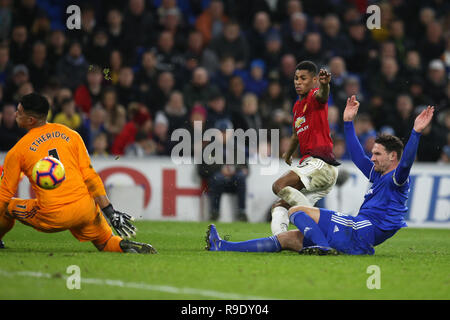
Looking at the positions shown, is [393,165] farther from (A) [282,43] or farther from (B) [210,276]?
(A) [282,43]

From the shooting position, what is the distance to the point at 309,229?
6.69 meters

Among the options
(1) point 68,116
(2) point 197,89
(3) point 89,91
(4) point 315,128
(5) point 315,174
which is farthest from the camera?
(2) point 197,89

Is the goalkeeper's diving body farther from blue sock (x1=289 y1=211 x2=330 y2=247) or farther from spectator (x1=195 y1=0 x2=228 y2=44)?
spectator (x1=195 y1=0 x2=228 y2=44)

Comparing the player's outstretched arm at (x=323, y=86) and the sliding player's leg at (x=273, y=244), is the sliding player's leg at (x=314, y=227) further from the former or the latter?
the player's outstretched arm at (x=323, y=86)

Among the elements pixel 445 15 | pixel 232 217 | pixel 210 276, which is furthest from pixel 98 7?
pixel 210 276

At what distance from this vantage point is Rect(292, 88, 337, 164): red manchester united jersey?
26.0 ft

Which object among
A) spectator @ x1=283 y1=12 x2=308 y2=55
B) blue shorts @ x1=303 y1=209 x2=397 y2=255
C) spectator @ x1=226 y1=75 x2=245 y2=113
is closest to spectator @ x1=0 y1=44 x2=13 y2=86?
spectator @ x1=226 y1=75 x2=245 y2=113

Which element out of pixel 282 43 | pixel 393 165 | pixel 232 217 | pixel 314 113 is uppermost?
pixel 282 43

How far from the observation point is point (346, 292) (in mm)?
5051

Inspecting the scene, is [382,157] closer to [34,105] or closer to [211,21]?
[34,105]

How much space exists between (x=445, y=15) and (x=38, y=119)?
1237 centimetres

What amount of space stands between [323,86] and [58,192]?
9.24 feet

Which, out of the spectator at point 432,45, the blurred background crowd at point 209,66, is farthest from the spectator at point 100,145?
the spectator at point 432,45

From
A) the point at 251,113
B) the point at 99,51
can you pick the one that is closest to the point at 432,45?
the point at 251,113
